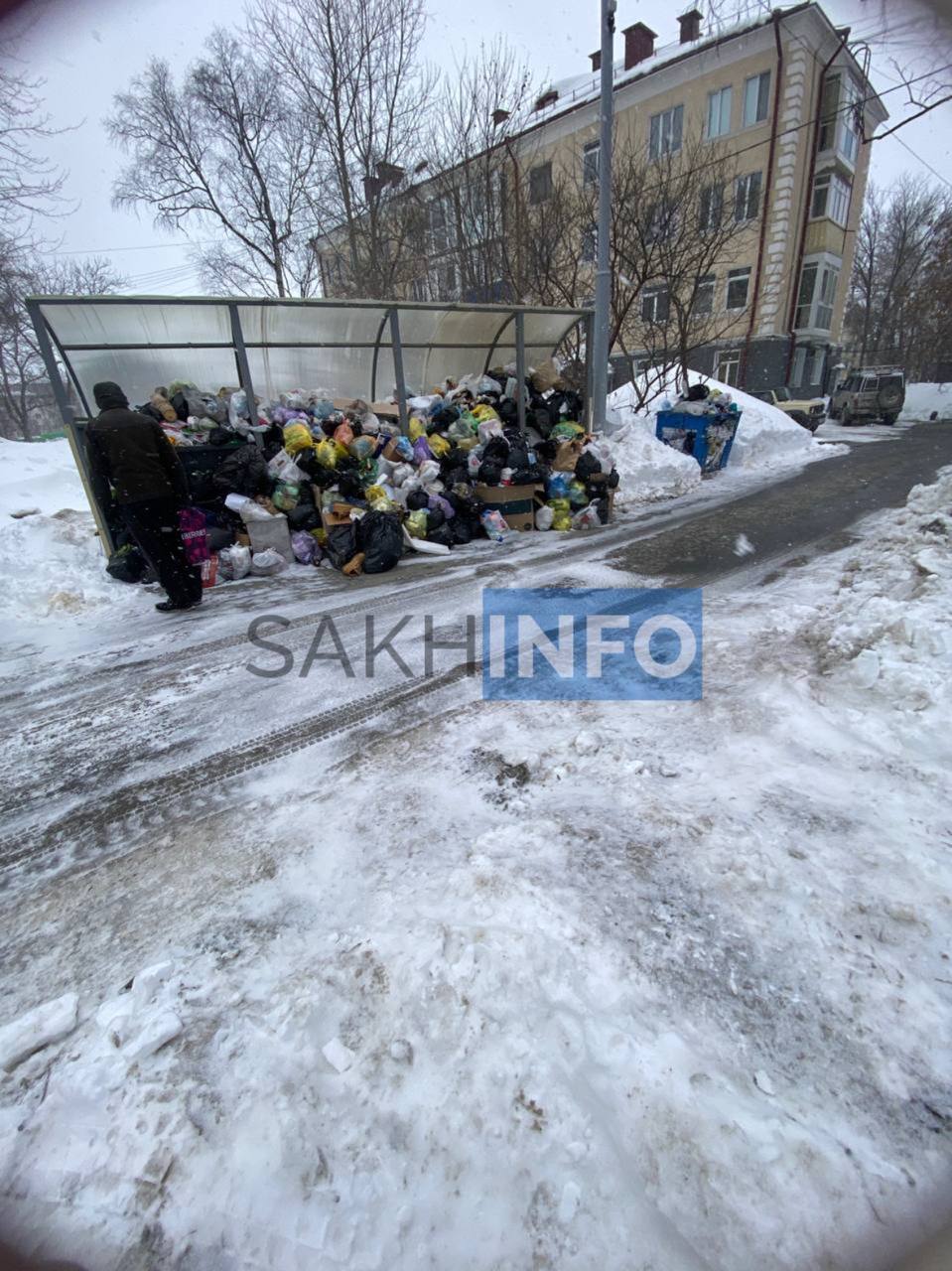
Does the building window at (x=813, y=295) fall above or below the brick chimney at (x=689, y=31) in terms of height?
below

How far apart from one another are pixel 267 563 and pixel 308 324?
3680 millimetres

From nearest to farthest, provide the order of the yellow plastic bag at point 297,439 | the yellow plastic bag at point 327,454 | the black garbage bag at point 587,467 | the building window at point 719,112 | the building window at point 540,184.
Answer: the yellow plastic bag at point 327,454 → the yellow plastic bag at point 297,439 → the black garbage bag at point 587,467 → the building window at point 540,184 → the building window at point 719,112

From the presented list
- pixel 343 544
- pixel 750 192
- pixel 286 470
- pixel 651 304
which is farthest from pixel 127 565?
pixel 750 192

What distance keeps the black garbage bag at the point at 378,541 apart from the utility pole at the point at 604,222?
4610 mm

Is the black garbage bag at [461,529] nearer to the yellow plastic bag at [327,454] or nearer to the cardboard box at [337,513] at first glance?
the cardboard box at [337,513]

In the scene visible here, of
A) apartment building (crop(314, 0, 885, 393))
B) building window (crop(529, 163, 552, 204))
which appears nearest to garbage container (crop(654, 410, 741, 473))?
building window (crop(529, 163, 552, 204))

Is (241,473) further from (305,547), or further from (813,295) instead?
(813,295)

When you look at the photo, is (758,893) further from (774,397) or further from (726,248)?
(726,248)

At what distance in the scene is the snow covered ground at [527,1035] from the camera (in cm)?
118

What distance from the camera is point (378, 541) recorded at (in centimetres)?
564

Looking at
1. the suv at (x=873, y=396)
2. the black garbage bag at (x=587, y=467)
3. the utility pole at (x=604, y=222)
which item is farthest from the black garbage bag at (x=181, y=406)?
the suv at (x=873, y=396)

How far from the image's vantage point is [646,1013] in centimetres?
151

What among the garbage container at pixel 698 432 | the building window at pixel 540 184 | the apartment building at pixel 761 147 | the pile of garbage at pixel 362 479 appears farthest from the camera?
the apartment building at pixel 761 147

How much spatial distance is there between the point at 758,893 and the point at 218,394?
773 cm
